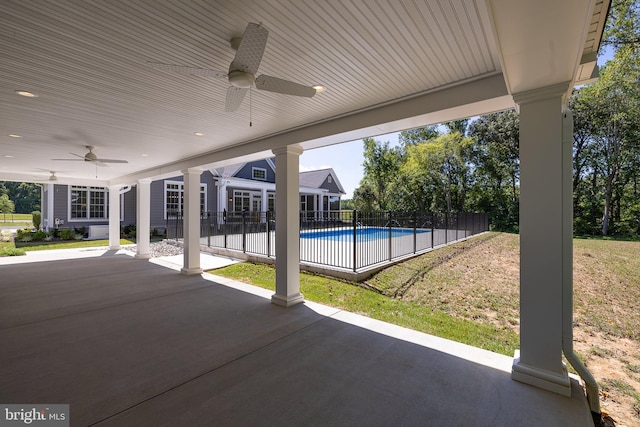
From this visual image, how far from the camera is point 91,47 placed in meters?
2.40

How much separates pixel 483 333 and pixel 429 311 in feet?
3.02

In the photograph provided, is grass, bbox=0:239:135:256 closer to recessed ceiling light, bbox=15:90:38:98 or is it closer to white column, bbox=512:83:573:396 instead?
recessed ceiling light, bbox=15:90:38:98

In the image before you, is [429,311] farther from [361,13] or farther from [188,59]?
[188,59]

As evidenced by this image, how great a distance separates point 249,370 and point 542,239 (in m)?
3.03

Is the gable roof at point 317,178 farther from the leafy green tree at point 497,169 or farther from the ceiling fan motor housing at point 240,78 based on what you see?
the ceiling fan motor housing at point 240,78

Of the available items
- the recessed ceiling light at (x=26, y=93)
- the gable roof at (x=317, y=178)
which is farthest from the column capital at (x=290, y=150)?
the gable roof at (x=317, y=178)

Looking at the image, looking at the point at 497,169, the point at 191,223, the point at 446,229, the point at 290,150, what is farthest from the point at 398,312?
the point at 497,169

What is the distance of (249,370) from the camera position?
286 centimetres

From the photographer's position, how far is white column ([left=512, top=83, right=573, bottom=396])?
248 centimetres

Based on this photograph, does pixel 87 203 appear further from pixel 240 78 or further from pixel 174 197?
pixel 240 78

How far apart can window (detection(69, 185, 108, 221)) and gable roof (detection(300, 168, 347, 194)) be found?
1148 centimetres

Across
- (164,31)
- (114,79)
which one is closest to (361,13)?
(164,31)

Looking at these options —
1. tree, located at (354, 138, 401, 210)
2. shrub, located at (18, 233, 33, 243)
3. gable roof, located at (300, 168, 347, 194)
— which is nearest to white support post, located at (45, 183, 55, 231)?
shrub, located at (18, 233, 33, 243)

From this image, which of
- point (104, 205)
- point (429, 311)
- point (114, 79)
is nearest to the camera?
point (114, 79)
